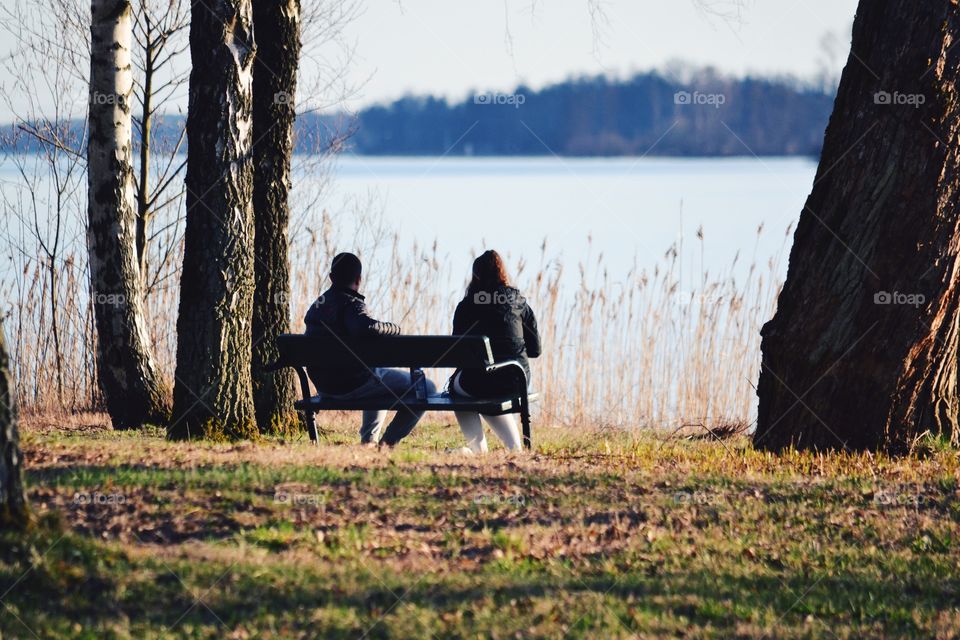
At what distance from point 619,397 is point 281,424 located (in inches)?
137

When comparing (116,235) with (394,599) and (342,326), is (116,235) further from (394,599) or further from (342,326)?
(394,599)

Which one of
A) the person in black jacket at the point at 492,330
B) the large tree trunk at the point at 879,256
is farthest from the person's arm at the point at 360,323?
the large tree trunk at the point at 879,256

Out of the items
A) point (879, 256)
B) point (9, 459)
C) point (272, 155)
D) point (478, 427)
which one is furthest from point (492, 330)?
point (9, 459)

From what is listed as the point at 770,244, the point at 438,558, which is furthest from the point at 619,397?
the point at 438,558

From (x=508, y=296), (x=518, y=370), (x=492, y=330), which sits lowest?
(x=518, y=370)

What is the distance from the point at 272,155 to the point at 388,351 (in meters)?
1.88

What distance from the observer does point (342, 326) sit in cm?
710

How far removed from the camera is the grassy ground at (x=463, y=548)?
3.71 metres

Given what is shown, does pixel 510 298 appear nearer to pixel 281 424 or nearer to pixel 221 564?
pixel 281 424

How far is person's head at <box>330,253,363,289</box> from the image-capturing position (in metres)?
7.04

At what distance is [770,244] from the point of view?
10.3 metres

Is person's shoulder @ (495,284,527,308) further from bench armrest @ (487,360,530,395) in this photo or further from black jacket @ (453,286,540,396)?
bench armrest @ (487,360,530,395)

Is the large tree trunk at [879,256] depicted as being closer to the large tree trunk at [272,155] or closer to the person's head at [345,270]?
the person's head at [345,270]

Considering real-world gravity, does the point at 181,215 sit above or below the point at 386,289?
above
